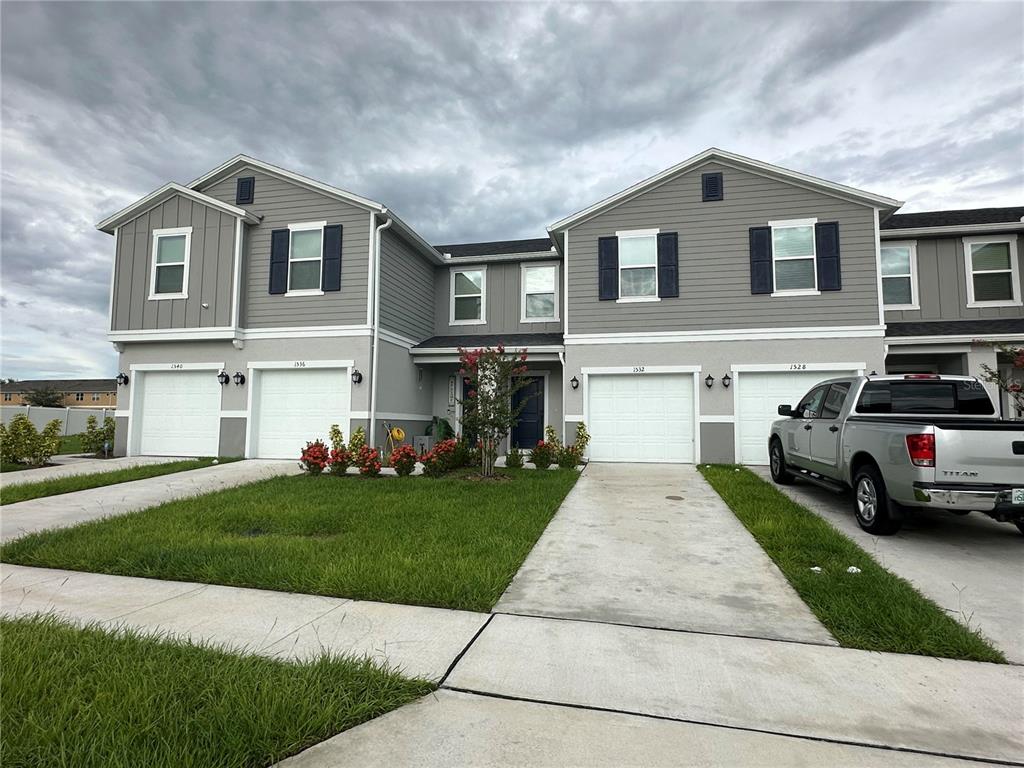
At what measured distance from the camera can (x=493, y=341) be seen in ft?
44.9

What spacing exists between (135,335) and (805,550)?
47.9 feet

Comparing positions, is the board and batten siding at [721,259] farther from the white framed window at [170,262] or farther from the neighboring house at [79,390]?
the neighboring house at [79,390]

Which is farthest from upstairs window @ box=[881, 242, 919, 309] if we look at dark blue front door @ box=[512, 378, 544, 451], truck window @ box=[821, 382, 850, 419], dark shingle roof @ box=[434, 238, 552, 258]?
dark blue front door @ box=[512, 378, 544, 451]

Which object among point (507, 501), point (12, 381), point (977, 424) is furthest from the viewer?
point (12, 381)

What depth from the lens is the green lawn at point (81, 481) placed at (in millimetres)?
7895

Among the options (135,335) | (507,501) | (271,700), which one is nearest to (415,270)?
(135,335)

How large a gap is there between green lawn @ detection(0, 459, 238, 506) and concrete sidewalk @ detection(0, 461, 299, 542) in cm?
23

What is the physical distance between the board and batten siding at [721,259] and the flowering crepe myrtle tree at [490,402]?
3.45 metres

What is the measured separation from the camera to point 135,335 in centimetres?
1264

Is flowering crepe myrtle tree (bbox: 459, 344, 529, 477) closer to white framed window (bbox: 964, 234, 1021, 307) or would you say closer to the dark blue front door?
the dark blue front door

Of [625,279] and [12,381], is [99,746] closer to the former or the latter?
[625,279]

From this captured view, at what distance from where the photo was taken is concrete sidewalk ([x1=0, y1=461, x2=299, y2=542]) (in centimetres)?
642

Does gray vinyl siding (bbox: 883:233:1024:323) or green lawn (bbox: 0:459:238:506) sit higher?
gray vinyl siding (bbox: 883:233:1024:323)

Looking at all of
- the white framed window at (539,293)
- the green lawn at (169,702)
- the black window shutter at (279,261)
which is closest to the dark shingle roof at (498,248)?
the white framed window at (539,293)
